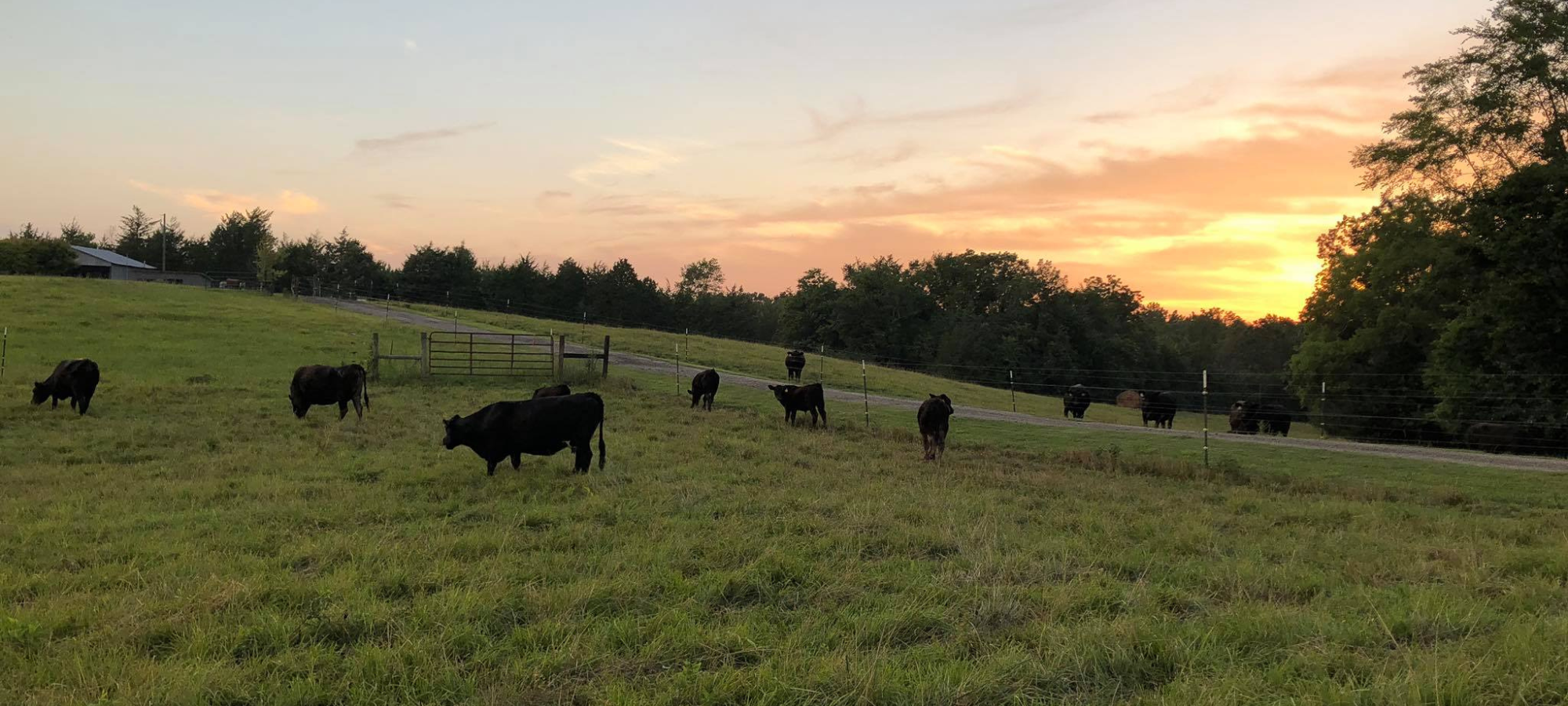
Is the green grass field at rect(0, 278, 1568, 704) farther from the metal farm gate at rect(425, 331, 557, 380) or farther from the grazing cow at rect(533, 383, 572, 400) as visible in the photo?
the metal farm gate at rect(425, 331, 557, 380)

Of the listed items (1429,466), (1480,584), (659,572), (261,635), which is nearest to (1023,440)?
(1429,466)

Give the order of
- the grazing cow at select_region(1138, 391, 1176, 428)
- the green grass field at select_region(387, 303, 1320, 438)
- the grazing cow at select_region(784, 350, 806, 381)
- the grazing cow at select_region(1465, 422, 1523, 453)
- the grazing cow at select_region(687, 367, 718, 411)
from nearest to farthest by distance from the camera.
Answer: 1. the grazing cow at select_region(687, 367, 718, 411)
2. the grazing cow at select_region(1465, 422, 1523, 453)
3. the grazing cow at select_region(1138, 391, 1176, 428)
4. the green grass field at select_region(387, 303, 1320, 438)
5. the grazing cow at select_region(784, 350, 806, 381)

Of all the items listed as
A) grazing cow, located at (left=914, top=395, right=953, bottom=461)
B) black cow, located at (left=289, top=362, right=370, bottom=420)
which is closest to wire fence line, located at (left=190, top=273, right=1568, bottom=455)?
grazing cow, located at (left=914, top=395, right=953, bottom=461)

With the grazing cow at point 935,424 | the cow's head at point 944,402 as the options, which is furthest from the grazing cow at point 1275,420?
the grazing cow at point 935,424

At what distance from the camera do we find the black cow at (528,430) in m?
10.5

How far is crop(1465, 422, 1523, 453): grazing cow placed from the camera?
73.2ft

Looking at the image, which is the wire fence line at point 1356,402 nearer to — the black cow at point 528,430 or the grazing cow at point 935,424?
the grazing cow at point 935,424

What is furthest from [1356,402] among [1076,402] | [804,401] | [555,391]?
[555,391]

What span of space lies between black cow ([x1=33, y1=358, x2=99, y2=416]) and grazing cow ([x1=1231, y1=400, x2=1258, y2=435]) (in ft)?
108

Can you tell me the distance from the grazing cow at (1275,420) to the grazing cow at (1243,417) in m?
0.33

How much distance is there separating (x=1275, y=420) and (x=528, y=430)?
104 ft

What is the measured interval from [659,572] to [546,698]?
79.1 inches

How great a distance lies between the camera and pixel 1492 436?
23.0 meters

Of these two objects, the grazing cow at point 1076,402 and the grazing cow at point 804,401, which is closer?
the grazing cow at point 804,401
